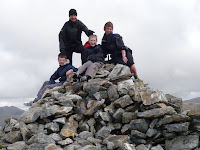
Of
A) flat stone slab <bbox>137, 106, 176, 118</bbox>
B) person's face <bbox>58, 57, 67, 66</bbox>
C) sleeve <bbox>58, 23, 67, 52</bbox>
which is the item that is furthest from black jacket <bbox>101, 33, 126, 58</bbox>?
flat stone slab <bbox>137, 106, 176, 118</bbox>

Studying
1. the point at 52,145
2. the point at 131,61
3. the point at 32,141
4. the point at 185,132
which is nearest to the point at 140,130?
the point at 185,132

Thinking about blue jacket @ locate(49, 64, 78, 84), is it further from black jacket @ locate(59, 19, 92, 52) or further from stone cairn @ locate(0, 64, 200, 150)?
stone cairn @ locate(0, 64, 200, 150)

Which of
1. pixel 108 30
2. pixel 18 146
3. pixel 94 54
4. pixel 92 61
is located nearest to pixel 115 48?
pixel 108 30

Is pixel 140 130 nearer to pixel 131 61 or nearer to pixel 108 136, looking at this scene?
pixel 108 136

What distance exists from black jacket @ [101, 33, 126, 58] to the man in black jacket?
5.41ft

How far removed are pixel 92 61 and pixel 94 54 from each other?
60 cm

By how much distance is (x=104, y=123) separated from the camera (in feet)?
28.5

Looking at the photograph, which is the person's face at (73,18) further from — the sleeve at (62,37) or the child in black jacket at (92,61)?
the child in black jacket at (92,61)

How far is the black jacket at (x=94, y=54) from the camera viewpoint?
11961 millimetres

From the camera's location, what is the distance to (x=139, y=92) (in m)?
9.47

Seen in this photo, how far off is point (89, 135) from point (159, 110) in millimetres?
3178

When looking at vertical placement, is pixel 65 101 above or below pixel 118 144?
above

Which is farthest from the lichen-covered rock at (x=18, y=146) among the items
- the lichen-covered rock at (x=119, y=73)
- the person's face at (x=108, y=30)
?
the person's face at (x=108, y=30)

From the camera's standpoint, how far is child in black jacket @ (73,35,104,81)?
36.7 feet
